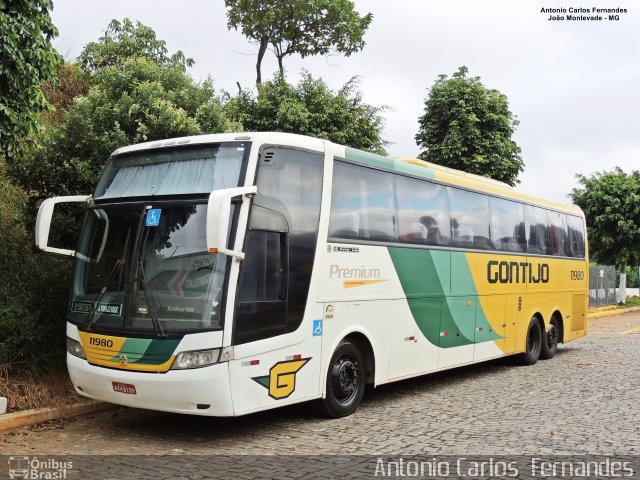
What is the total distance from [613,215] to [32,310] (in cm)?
2750

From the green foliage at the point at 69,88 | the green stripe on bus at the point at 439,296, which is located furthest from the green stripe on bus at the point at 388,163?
the green foliage at the point at 69,88

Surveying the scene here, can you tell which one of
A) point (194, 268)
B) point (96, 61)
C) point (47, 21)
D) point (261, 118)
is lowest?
point (194, 268)

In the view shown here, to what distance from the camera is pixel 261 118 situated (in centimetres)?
1745

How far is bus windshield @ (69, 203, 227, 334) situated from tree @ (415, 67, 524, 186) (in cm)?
1524

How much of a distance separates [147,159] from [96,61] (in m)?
14.8

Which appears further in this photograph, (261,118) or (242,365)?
(261,118)

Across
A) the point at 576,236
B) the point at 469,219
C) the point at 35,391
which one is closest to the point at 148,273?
the point at 35,391

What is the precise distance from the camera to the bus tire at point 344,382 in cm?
782

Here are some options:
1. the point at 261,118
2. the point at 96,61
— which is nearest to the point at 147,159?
the point at 261,118

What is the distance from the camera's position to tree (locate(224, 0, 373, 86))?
2905 centimetres

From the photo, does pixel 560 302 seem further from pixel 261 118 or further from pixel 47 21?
pixel 47 21

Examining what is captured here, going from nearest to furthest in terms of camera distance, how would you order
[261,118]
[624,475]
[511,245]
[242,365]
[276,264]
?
1. [624,475]
2. [242,365]
3. [276,264]
4. [511,245]
5. [261,118]

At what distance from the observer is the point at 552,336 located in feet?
46.4

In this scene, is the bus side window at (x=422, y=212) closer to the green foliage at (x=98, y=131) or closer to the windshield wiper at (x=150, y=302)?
the green foliage at (x=98, y=131)
